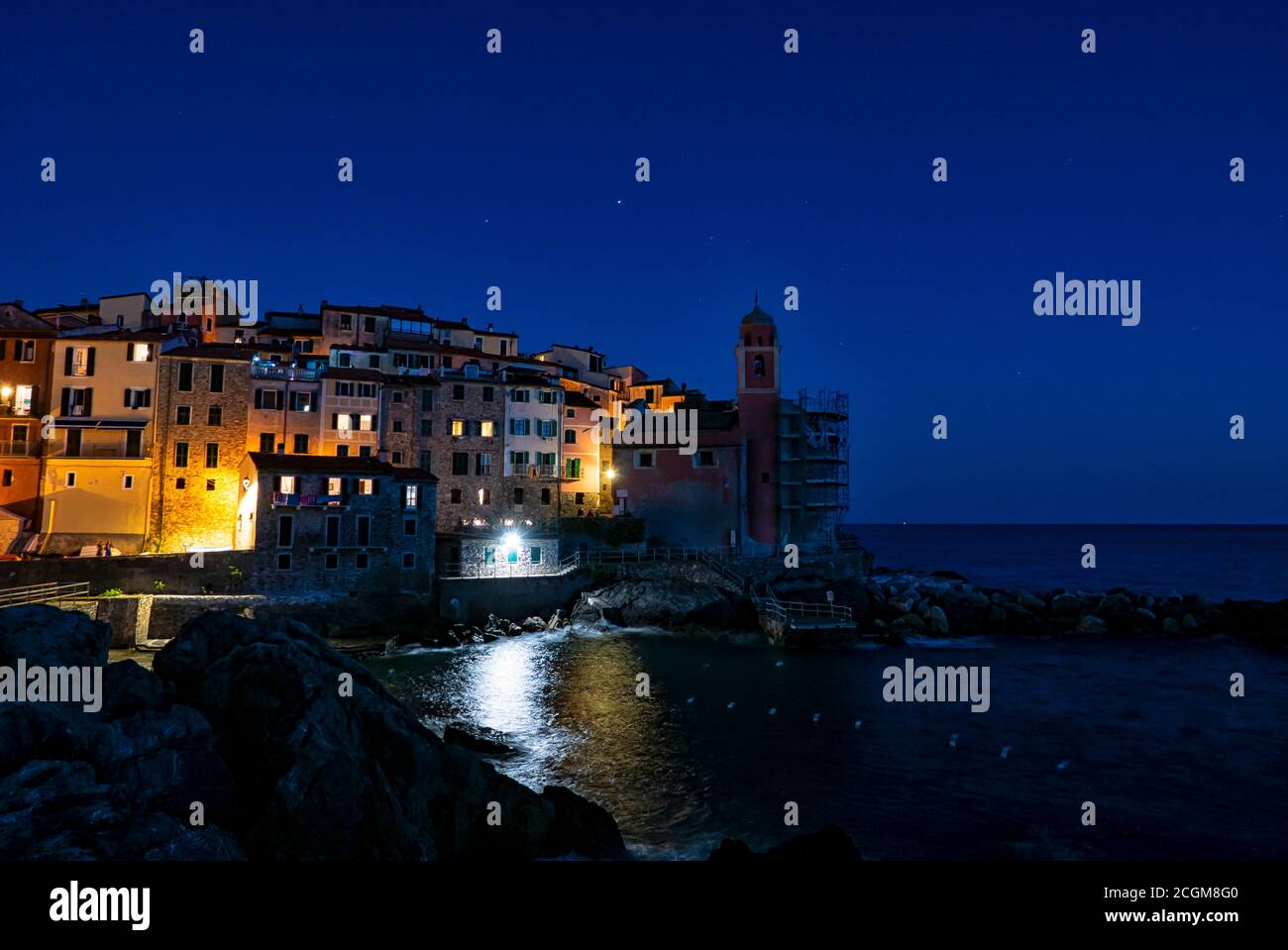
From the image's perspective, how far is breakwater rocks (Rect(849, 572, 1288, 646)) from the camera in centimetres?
5238

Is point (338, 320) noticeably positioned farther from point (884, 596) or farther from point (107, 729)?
point (107, 729)

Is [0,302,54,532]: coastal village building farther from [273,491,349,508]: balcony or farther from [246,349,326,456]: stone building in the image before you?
[273,491,349,508]: balcony

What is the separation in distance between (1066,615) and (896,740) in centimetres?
3507

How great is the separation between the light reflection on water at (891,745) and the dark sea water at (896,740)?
97 mm

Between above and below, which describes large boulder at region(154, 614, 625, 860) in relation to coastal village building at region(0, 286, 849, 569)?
below

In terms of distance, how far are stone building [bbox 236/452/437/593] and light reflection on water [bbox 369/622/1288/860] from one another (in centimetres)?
896

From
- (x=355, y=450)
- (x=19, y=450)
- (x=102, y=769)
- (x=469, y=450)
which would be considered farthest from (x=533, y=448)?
(x=102, y=769)

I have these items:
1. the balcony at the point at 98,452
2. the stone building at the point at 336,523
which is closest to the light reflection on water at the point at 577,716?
the stone building at the point at 336,523

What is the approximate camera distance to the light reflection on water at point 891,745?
21.0m

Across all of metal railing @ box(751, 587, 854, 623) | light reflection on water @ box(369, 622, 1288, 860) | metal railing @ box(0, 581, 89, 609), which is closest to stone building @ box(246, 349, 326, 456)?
metal railing @ box(0, 581, 89, 609)

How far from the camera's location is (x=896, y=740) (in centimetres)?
2900

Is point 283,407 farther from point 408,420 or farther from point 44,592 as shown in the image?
point 44,592
